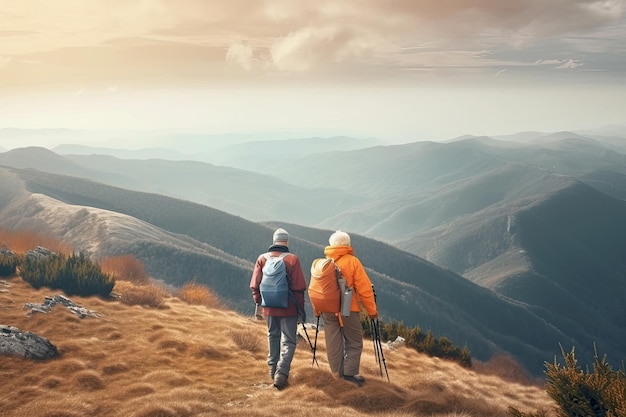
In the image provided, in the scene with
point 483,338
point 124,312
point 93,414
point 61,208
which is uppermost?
point 93,414

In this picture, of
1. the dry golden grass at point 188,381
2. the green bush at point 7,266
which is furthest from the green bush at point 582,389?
the green bush at point 7,266

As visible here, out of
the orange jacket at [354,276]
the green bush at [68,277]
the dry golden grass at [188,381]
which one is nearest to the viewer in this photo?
the dry golden grass at [188,381]

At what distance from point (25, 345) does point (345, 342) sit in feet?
30.1

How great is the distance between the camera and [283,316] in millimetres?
12984

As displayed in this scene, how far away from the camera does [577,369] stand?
34.7ft

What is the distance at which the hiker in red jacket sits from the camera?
12859mm

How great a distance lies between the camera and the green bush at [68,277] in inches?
862

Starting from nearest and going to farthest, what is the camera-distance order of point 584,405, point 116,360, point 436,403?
point 584,405 → point 436,403 → point 116,360

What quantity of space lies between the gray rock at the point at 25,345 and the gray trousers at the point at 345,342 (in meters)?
8.18

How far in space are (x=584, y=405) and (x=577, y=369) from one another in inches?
37.2

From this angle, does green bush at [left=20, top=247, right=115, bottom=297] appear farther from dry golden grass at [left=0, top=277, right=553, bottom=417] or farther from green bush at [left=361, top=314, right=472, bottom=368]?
green bush at [left=361, top=314, right=472, bottom=368]

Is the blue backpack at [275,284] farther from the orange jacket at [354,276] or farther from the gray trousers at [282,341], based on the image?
the orange jacket at [354,276]

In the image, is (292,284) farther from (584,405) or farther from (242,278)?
(242,278)

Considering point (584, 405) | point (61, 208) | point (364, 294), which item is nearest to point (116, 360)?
point (364, 294)
